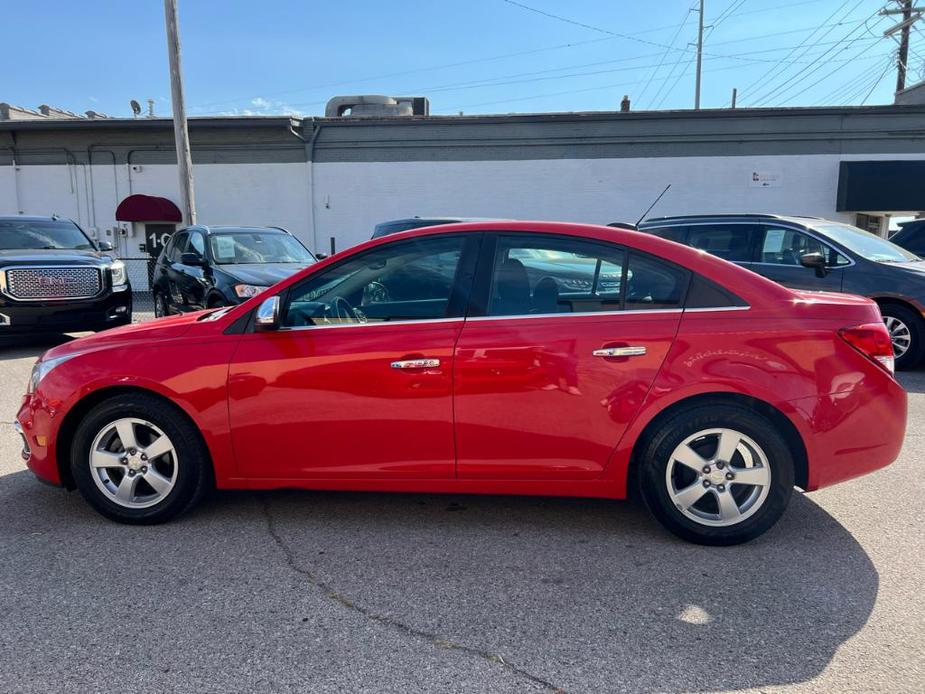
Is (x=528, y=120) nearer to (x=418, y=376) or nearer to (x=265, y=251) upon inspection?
(x=265, y=251)

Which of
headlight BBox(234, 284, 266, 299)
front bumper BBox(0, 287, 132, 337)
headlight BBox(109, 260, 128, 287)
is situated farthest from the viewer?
headlight BBox(109, 260, 128, 287)

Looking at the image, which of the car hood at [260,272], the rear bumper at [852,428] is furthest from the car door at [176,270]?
the rear bumper at [852,428]

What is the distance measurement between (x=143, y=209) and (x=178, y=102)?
6.49 meters

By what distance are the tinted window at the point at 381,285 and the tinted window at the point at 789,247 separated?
610 cm

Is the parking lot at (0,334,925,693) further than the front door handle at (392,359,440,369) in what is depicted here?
No

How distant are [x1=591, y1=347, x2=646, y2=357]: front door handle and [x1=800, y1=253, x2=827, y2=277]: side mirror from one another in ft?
17.8

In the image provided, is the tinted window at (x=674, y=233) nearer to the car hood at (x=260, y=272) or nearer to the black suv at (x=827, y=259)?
the black suv at (x=827, y=259)

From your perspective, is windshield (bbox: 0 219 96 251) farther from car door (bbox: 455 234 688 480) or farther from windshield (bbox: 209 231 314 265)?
car door (bbox: 455 234 688 480)

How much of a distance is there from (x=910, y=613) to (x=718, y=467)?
3.14 feet

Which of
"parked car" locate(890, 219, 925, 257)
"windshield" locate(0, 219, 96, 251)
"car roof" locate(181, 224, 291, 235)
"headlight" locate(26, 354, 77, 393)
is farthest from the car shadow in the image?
"parked car" locate(890, 219, 925, 257)

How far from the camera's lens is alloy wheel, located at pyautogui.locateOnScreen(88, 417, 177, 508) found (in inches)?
149

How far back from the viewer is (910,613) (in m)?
2.97

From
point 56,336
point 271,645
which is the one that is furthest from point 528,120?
point 271,645

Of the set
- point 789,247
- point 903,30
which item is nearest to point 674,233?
point 789,247
